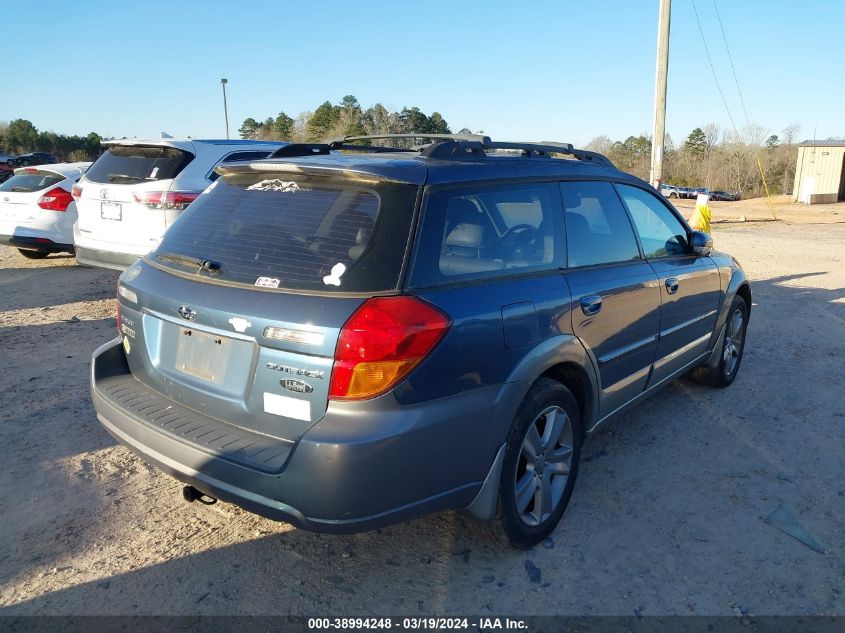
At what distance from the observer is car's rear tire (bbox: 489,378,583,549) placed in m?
2.90

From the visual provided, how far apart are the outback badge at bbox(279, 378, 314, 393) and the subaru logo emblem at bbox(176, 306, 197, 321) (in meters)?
0.54

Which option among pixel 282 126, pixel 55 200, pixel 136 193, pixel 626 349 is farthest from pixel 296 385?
pixel 282 126

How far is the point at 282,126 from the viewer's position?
1946 inches

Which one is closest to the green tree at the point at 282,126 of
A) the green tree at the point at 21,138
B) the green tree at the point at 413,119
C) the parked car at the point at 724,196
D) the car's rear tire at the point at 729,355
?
the green tree at the point at 413,119

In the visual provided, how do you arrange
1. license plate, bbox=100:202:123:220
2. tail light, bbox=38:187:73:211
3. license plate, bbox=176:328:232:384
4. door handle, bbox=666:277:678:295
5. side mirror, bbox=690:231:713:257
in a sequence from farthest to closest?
tail light, bbox=38:187:73:211, license plate, bbox=100:202:123:220, side mirror, bbox=690:231:713:257, door handle, bbox=666:277:678:295, license plate, bbox=176:328:232:384

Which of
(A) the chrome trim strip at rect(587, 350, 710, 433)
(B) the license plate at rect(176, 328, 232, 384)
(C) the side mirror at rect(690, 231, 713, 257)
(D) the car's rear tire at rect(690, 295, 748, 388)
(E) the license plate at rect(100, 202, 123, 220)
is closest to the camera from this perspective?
(B) the license plate at rect(176, 328, 232, 384)

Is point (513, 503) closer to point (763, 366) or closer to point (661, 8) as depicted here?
point (763, 366)

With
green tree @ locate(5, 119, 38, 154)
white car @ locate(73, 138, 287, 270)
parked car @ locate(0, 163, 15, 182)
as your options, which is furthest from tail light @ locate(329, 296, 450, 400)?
green tree @ locate(5, 119, 38, 154)

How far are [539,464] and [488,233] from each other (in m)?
1.09

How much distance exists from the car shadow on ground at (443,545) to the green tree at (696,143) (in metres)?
70.7

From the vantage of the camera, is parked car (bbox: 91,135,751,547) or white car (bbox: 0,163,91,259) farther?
white car (bbox: 0,163,91,259)

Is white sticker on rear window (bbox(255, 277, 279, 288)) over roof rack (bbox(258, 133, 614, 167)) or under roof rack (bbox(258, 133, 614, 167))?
under

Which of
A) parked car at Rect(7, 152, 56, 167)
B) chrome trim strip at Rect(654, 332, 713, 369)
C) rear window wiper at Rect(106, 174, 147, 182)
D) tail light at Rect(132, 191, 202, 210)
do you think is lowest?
chrome trim strip at Rect(654, 332, 713, 369)

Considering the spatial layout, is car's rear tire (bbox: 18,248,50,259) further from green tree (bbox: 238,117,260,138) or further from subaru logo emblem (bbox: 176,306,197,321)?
green tree (bbox: 238,117,260,138)
